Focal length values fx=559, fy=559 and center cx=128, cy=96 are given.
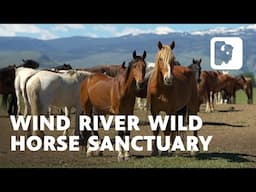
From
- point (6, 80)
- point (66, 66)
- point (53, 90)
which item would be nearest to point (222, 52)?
point (66, 66)

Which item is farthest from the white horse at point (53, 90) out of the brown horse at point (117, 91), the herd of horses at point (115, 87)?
the brown horse at point (117, 91)

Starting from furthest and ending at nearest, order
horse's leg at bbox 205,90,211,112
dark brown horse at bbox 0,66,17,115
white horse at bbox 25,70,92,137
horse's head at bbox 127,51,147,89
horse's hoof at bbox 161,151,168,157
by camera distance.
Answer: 1. horse's leg at bbox 205,90,211,112
2. dark brown horse at bbox 0,66,17,115
3. white horse at bbox 25,70,92,137
4. horse's hoof at bbox 161,151,168,157
5. horse's head at bbox 127,51,147,89

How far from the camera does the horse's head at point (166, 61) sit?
6262 mm

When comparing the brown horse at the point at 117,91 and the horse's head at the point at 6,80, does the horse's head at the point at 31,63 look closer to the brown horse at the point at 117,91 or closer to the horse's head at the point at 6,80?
the brown horse at the point at 117,91

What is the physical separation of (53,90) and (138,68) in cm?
157

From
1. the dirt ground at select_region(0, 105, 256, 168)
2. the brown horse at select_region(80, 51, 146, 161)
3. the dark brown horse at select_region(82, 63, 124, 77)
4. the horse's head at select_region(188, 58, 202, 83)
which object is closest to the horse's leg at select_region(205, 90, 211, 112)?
the dirt ground at select_region(0, 105, 256, 168)

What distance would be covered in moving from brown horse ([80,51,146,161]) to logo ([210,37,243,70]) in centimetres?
86

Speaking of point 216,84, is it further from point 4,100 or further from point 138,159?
point 138,159

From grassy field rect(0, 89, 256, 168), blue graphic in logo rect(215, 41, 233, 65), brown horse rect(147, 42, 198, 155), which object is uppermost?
blue graphic in logo rect(215, 41, 233, 65)

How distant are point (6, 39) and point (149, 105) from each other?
1866mm

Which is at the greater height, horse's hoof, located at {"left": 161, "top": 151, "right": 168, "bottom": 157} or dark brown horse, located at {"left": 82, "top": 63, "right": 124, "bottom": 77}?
dark brown horse, located at {"left": 82, "top": 63, "right": 124, "bottom": 77}

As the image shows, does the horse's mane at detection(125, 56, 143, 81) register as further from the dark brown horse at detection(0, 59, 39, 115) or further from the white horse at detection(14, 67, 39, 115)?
the dark brown horse at detection(0, 59, 39, 115)

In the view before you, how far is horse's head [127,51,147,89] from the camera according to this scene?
20.4 ft

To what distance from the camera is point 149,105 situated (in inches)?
261
